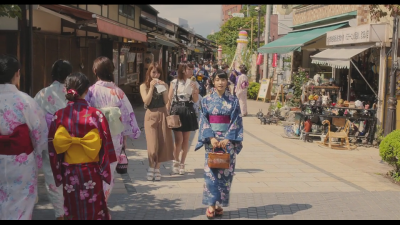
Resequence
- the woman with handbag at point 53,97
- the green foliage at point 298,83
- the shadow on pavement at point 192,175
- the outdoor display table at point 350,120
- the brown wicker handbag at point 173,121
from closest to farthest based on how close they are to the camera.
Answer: the woman with handbag at point 53,97 < the brown wicker handbag at point 173,121 < the shadow on pavement at point 192,175 < the outdoor display table at point 350,120 < the green foliage at point 298,83

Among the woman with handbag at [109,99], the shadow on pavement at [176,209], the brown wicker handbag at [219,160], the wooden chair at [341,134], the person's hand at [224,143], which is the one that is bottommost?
the shadow on pavement at [176,209]

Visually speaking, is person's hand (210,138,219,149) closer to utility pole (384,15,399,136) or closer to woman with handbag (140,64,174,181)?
woman with handbag (140,64,174,181)

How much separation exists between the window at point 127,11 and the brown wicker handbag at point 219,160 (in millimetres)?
12091

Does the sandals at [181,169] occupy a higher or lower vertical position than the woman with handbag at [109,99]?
lower

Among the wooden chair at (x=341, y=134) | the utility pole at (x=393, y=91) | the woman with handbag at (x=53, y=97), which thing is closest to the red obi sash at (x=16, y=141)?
the woman with handbag at (x=53, y=97)

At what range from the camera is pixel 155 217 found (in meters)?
5.94

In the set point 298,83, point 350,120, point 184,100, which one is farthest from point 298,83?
point 184,100

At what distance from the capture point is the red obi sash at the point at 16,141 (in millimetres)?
4602

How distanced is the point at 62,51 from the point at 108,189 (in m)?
6.01

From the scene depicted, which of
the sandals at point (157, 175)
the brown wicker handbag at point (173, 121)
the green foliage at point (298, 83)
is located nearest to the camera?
the brown wicker handbag at point (173, 121)

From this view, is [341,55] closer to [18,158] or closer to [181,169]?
[181,169]

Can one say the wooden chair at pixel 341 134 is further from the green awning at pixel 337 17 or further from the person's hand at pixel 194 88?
the green awning at pixel 337 17

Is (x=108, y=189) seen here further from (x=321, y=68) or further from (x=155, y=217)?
(x=321, y=68)

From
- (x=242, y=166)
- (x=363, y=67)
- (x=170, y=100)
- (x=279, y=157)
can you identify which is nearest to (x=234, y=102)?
(x=170, y=100)
